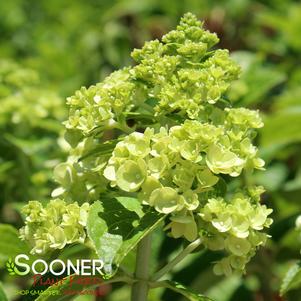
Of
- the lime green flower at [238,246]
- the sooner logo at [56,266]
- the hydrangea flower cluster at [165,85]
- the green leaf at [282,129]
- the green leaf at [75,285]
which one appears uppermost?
the green leaf at [282,129]

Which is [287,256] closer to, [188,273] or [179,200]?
[188,273]

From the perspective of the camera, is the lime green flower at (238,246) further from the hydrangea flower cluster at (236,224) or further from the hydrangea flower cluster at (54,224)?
the hydrangea flower cluster at (54,224)

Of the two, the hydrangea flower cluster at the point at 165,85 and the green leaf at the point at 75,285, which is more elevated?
the hydrangea flower cluster at the point at 165,85

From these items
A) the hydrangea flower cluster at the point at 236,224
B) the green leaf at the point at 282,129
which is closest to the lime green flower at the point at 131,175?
the hydrangea flower cluster at the point at 236,224

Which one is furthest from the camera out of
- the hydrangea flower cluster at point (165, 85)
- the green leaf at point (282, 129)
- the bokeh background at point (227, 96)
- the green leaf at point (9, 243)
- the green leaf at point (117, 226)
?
the green leaf at point (282, 129)

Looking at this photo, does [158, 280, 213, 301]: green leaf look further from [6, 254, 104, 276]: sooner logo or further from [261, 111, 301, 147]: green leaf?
[261, 111, 301, 147]: green leaf

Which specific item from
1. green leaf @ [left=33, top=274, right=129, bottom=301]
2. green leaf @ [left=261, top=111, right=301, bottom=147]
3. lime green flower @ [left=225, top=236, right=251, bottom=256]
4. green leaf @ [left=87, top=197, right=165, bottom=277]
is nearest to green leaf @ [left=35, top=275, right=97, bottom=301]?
green leaf @ [left=33, top=274, right=129, bottom=301]

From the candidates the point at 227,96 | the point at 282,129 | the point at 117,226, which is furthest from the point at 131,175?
the point at 282,129

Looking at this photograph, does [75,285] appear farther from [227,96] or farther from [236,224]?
[227,96]
